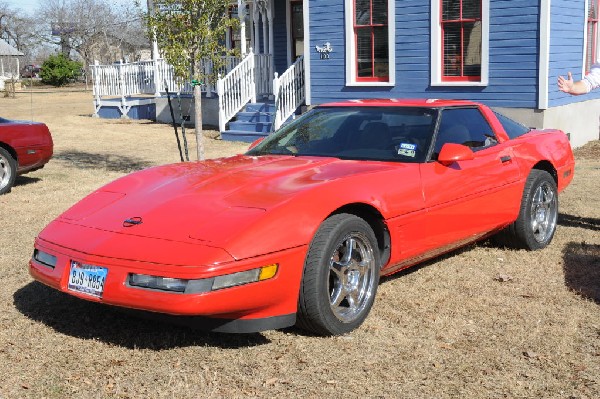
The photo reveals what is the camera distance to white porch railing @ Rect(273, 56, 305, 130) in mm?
16656

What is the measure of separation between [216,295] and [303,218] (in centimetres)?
71

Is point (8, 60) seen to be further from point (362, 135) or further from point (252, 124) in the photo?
point (362, 135)

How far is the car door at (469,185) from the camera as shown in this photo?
5.34 meters

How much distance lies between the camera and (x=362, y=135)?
5.66 meters

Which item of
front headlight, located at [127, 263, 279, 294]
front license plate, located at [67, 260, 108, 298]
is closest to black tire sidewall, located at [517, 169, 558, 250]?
front headlight, located at [127, 263, 279, 294]

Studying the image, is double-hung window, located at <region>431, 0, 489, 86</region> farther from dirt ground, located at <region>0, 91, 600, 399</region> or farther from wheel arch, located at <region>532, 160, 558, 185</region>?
dirt ground, located at <region>0, 91, 600, 399</region>

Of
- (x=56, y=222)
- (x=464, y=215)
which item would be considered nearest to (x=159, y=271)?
(x=56, y=222)

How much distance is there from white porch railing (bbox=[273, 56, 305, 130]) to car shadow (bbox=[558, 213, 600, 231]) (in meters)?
9.24

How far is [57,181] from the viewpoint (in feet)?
38.1

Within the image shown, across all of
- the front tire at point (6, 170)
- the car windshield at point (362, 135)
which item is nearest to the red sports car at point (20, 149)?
the front tire at point (6, 170)

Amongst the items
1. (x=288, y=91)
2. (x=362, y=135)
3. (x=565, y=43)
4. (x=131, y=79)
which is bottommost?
(x=362, y=135)

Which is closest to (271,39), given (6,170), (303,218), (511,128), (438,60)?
(438,60)

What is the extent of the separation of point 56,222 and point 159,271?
1175mm

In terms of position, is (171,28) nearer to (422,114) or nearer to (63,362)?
(422,114)
